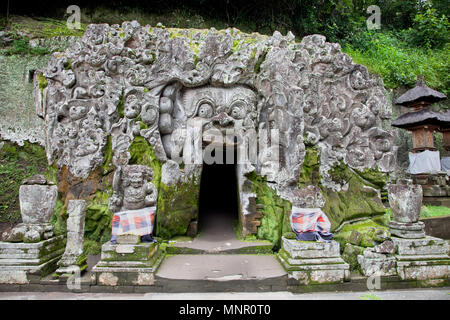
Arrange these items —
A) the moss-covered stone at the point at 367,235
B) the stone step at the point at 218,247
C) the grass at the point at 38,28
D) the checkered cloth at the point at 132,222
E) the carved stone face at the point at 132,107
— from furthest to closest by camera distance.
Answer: the grass at the point at 38,28 < the carved stone face at the point at 132,107 < the stone step at the point at 218,247 < the moss-covered stone at the point at 367,235 < the checkered cloth at the point at 132,222

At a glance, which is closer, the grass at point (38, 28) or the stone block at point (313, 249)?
the stone block at point (313, 249)

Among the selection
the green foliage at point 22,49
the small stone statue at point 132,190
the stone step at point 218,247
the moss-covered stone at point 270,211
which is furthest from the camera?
the green foliage at point 22,49

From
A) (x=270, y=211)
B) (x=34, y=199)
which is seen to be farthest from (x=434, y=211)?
(x=34, y=199)

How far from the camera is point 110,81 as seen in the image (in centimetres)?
652

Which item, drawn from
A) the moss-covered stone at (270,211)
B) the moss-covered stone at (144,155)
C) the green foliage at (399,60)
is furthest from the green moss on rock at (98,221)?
the green foliage at (399,60)

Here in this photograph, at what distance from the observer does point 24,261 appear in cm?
448

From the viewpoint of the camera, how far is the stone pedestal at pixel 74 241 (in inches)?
179

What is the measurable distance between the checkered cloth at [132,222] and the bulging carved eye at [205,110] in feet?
9.44

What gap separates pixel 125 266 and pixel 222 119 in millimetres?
3794

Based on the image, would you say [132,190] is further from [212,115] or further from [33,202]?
[212,115]

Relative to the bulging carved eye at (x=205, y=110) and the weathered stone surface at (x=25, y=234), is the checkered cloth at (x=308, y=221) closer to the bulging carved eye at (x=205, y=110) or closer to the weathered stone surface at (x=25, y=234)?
the bulging carved eye at (x=205, y=110)

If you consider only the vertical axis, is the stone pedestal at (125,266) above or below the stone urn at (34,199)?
below

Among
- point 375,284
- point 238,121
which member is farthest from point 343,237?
point 238,121

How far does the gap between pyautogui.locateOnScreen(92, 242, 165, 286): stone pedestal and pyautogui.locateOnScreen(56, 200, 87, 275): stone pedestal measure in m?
0.45
